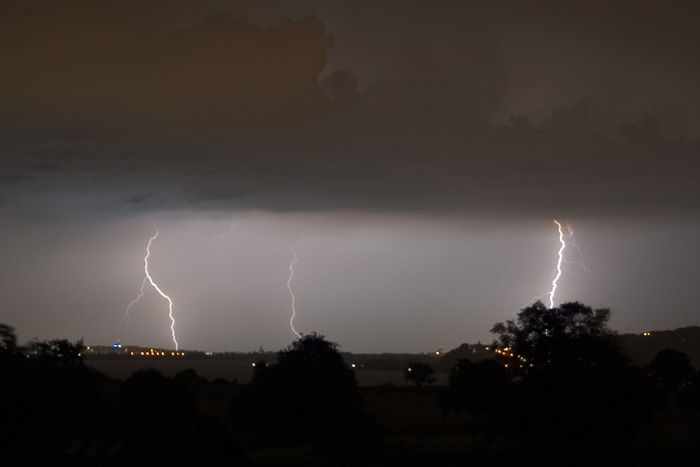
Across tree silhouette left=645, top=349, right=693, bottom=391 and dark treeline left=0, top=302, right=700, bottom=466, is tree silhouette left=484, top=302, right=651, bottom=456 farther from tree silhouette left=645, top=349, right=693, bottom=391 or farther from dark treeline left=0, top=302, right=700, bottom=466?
tree silhouette left=645, top=349, right=693, bottom=391

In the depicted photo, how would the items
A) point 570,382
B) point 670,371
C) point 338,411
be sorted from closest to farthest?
point 338,411, point 570,382, point 670,371

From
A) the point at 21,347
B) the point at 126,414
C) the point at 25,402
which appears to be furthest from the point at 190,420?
the point at 21,347

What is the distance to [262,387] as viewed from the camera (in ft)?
120

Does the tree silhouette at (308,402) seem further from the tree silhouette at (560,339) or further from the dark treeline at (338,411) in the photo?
the tree silhouette at (560,339)

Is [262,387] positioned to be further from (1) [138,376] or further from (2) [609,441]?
(2) [609,441]

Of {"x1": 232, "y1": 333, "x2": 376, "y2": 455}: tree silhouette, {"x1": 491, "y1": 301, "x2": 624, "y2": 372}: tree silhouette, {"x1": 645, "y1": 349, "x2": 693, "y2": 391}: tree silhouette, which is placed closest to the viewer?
{"x1": 232, "y1": 333, "x2": 376, "y2": 455}: tree silhouette

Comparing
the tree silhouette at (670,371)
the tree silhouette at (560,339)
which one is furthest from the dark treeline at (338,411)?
the tree silhouette at (670,371)

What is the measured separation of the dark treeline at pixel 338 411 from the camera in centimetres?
2469

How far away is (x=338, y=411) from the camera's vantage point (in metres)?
34.3

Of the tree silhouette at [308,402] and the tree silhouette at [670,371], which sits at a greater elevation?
the tree silhouette at [308,402]

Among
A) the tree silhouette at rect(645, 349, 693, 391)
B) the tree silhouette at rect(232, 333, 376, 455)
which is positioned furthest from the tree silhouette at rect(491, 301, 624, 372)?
the tree silhouette at rect(645, 349, 693, 391)

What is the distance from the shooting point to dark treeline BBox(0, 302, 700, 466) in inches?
972

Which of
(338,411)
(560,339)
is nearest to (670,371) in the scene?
(560,339)

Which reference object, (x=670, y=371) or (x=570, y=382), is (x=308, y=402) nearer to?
(x=570, y=382)
